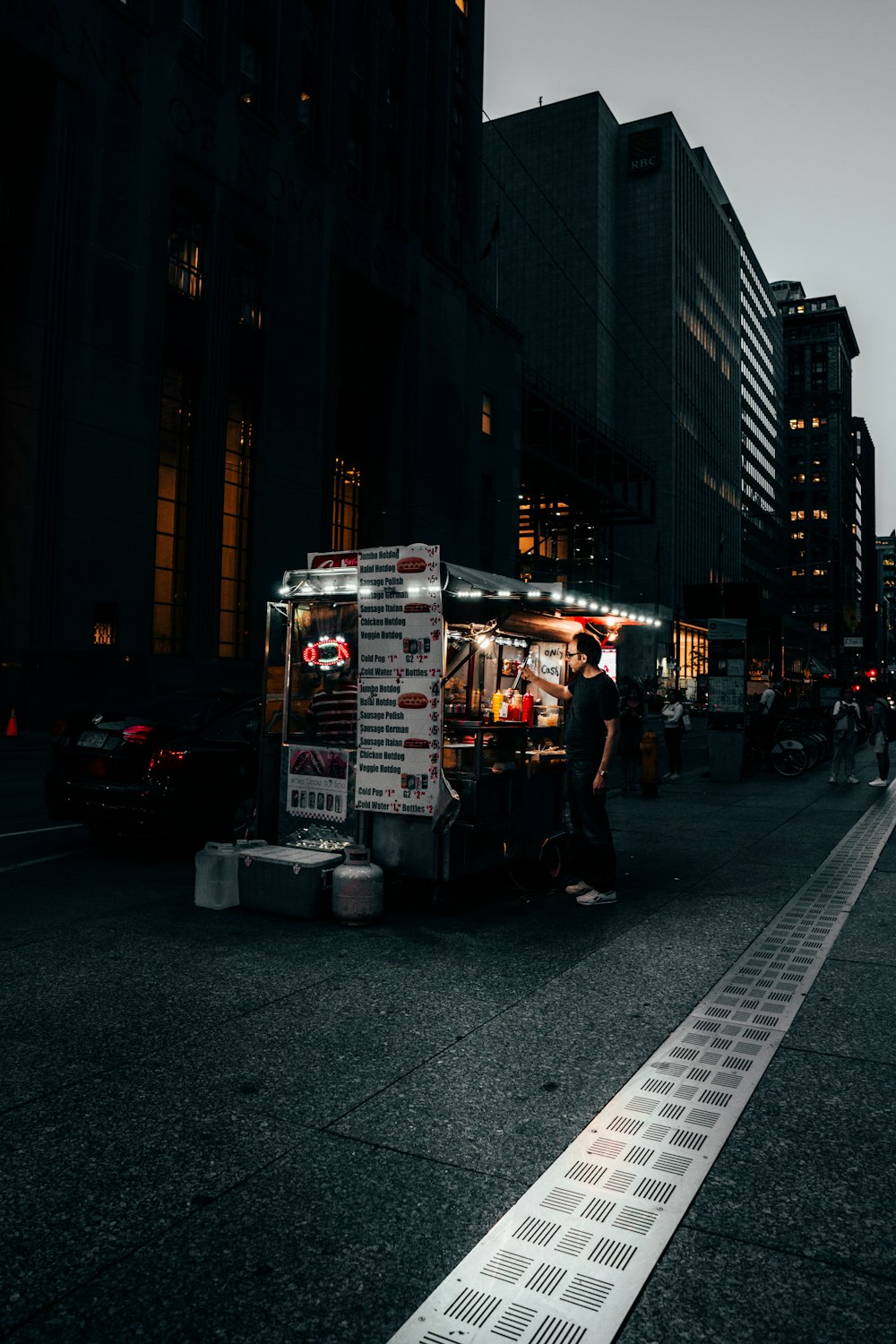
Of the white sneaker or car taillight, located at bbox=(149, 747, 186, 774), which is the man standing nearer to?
the white sneaker

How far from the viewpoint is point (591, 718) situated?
7.46 meters

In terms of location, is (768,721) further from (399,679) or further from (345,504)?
(345,504)

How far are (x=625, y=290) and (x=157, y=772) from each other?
9058 cm

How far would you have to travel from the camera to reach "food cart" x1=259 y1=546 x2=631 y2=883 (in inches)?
269

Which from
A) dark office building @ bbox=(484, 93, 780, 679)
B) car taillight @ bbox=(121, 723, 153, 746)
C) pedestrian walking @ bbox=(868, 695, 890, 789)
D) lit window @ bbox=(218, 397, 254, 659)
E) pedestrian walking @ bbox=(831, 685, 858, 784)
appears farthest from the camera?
dark office building @ bbox=(484, 93, 780, 679)

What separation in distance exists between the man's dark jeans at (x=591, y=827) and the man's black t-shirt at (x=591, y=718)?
0.32 ft

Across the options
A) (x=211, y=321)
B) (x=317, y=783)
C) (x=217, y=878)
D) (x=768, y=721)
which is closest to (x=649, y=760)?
(x=768, y=721)

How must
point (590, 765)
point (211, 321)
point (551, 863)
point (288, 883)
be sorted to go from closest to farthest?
point (288, 883)
point (590, 765)
point (551, 863)
point (211, 321)

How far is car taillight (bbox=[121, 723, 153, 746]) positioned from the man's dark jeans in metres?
3.84

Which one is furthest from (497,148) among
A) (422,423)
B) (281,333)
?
(281,333)

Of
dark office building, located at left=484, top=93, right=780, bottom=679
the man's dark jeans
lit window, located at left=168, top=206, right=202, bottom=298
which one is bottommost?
the man's dark jeans

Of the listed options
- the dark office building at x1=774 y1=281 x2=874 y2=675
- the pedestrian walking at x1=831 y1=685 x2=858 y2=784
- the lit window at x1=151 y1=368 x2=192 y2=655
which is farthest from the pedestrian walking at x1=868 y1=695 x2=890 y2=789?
the dark office building at x1=774 y1=281 x2=874 y2=675

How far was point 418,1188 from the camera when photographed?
9.83 ft

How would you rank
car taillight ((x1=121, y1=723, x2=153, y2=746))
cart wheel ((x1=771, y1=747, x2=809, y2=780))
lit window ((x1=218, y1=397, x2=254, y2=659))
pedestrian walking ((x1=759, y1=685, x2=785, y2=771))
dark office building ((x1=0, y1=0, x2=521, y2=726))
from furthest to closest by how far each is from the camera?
lit window ((x1=218, y1=397, x2=254, y2=659)) < dark office building ((x1=0, y1=0, x2=521, y2=726)) < pedestrian walking ((x1=759, y1=685, x2=785, y2=771)) < cart wheel ((x1=771, y1=747, x2=809, y2=780)) < car taillight ((x1=121, y1=723, x2=153, y2=746))
